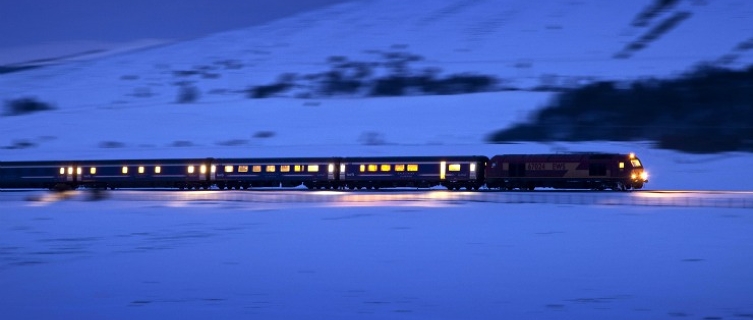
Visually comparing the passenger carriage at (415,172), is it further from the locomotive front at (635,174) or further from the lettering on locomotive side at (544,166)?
the locomotive front at (635,174)

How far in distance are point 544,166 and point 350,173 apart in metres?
10.4

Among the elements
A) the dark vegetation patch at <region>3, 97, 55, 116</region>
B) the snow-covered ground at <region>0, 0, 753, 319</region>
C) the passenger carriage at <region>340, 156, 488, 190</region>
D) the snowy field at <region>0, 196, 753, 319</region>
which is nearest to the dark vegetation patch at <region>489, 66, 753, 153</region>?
the snow-covered ground at <region>0, 0, 753, 319</region>

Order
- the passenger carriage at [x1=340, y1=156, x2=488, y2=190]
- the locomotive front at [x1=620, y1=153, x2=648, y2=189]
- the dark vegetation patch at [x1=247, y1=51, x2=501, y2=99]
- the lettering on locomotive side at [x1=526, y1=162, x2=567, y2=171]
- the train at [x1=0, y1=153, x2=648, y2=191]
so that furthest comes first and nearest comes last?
1. the dark vegetation patch at [x1=247, y1=51, x2=501, y2=99]
2. the passenger carriage at [x1=340, y1=156, x2=488, y2=190]
3. the lettering on locomotive side at [x1=526, y1=162, x2=567, y2=171]
4. the train at [x1=0, y1=153, x2=648, y2=191]
5. the locomotive front at [x1=620, y1=153, x2=648, y2=189]

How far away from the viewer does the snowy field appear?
14.1 m

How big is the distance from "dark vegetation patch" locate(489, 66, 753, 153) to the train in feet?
49.9

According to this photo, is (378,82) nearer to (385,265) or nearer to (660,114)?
(660,114)

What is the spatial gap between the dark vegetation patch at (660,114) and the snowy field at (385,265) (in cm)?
3185

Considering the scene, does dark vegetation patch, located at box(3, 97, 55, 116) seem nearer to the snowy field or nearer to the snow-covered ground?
the snow-covered ground

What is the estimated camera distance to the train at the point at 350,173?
43125 millimetres

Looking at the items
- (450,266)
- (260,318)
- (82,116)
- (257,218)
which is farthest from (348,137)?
(260,318)

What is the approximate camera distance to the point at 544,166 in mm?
43719

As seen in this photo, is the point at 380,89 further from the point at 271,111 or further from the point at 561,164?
the point at 561,164

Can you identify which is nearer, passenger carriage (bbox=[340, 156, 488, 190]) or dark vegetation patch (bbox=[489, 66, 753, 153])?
passenger carriage (bbox=[340, 156, 488, 190])

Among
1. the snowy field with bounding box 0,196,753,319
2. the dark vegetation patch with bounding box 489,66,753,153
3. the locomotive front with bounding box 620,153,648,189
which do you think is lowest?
the snowy field with bounding box 0,196,753,319
